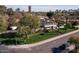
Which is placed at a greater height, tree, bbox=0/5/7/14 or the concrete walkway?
tree, bbox=0/5/7/14

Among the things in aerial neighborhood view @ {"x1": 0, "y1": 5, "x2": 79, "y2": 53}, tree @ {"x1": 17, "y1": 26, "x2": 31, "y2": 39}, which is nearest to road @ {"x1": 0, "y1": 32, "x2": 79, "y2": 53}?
aerial neighborhood view @ {"x1": 0, "y1": 5, "x2": 79, "y2": 53}

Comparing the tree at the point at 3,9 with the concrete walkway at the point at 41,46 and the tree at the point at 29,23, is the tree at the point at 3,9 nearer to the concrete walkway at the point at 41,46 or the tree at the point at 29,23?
the tree at the point at 29,23

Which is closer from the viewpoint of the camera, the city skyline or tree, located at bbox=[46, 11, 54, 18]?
the city skyline

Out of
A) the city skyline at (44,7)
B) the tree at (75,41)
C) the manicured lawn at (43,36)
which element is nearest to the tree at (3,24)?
the city skyline at (44,7)

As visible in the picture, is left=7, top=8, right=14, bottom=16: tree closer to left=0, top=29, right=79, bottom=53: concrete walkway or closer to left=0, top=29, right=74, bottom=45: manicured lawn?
left=0, top=29, right=74, bottom=45: manicured lawn

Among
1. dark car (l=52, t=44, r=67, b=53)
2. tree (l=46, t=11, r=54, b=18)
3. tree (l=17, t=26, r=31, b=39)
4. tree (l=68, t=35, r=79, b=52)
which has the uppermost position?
tree (l=46, t=11, r=54, b=18)

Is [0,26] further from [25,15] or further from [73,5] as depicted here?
[73,5]

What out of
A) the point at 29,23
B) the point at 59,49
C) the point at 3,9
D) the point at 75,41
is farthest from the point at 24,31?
the point at 75,41

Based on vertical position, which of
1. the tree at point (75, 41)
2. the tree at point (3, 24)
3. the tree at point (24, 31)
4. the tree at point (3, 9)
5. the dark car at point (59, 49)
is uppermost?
the tree at point (3, 9)
